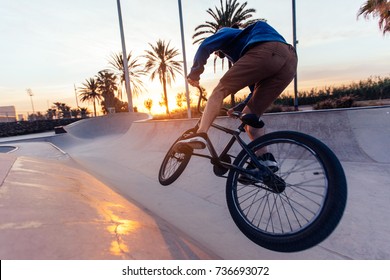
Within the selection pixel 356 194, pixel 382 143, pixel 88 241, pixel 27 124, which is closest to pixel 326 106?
pixel 382 143

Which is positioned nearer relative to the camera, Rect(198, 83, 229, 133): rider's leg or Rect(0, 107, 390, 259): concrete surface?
Rect(0, 107, 390, 259): concrete surface

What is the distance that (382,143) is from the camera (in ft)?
13.5

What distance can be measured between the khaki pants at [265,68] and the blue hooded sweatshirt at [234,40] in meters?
0.07

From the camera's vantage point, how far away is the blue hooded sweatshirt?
202cm

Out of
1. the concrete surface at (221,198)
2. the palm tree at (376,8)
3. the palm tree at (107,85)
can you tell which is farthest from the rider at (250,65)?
the palm tree at (107,85)

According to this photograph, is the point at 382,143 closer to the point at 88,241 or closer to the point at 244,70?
the point at 244,70

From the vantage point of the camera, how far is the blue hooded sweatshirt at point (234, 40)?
2018mm

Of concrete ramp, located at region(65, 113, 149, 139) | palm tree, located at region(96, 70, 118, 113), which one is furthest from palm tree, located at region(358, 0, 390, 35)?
palm tree, located at region(96, 70, 118, 113)

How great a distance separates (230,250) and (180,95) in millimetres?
59401

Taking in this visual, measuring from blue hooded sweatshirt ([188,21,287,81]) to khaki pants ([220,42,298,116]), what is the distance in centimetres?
7

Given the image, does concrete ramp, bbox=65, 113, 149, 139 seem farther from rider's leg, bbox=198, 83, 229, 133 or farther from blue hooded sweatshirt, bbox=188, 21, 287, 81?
rider's leg, bbox=198, 83, 229, 133

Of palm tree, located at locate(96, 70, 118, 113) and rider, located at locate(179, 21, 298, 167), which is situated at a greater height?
palm tree, located at locate(96, 70, 118, 113)

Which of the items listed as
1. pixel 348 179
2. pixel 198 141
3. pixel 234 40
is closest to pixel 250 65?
pixel 234 40

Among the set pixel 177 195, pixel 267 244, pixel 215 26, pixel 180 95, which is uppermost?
pixel 215 26
